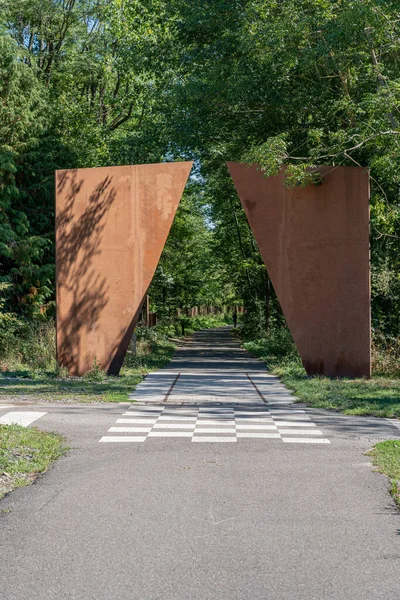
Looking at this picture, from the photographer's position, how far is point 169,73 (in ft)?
84.6

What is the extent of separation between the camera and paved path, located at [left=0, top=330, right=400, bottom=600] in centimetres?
424

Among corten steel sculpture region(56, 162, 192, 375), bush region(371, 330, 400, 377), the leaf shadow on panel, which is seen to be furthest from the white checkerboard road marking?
bush region(371, 330, 400, 377)

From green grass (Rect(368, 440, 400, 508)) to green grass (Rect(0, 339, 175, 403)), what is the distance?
5.49 m

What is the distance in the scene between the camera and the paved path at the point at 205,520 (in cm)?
424

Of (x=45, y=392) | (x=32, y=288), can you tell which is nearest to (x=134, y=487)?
(x=45, y=392)

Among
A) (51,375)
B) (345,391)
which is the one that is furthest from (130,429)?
(51,375)

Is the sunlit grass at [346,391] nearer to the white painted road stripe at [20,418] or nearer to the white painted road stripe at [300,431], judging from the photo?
the white painted road stripe at [300,431]

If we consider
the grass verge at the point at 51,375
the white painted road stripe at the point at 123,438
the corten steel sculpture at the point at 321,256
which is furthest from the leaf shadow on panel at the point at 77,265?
the white painted road stripe at the point at 123,438

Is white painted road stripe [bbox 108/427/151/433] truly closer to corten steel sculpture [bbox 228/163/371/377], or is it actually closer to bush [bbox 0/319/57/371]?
corten steel sculpture [bbox 228/163/371/377]

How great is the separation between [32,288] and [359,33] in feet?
44.8

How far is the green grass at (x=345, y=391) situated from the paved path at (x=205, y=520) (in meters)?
1.69

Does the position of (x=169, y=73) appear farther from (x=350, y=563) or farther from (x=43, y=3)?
(x=350, y=563)

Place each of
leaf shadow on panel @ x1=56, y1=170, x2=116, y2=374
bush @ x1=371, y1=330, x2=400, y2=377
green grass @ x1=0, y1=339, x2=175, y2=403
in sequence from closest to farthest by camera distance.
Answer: green grass @ x1=0, y1=339, x2=175, y2=403 → leaf shadow on panel @ x1=56, y1=170, x2=116, y2=374 → bush @ x1=371, y1=330, x2=400, y2=377

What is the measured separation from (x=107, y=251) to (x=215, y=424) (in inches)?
337
